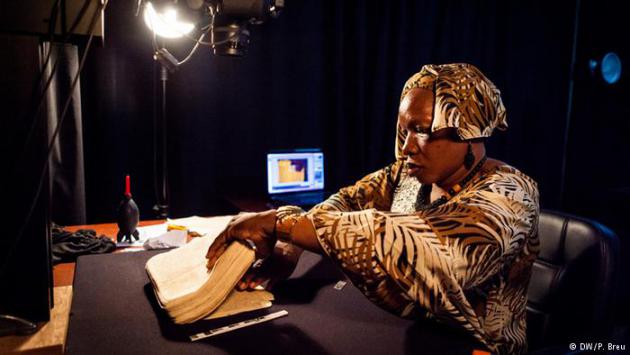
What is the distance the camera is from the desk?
62 cm

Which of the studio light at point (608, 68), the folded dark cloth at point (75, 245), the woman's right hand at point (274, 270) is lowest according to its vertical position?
the folded dark cloth at point (75, 245)

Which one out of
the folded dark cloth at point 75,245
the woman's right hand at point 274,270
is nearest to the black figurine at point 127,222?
the folded dark cloth at point 75,245

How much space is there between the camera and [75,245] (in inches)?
54.7

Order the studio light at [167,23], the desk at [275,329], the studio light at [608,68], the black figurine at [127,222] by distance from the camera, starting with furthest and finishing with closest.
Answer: the studio light at [608,68]
the black figurine at [127,222]
the studio light at [167,23]
the desk at [275,329]

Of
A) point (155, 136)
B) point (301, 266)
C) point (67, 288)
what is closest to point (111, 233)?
point (67, 288)

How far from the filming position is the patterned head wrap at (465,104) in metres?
0.88

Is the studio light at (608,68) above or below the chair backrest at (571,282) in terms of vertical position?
above

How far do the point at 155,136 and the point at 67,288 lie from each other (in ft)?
4.64

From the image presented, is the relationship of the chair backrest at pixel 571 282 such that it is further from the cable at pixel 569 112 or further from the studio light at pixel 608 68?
the cable at pixel 569 112

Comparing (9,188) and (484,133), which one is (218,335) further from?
(484,133)

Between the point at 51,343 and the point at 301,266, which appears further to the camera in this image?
the point at 301,266

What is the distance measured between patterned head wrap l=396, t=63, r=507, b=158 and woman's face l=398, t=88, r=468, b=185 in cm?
2

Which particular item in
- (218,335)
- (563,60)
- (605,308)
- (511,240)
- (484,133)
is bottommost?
(605,308)

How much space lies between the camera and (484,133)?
2.96ft
